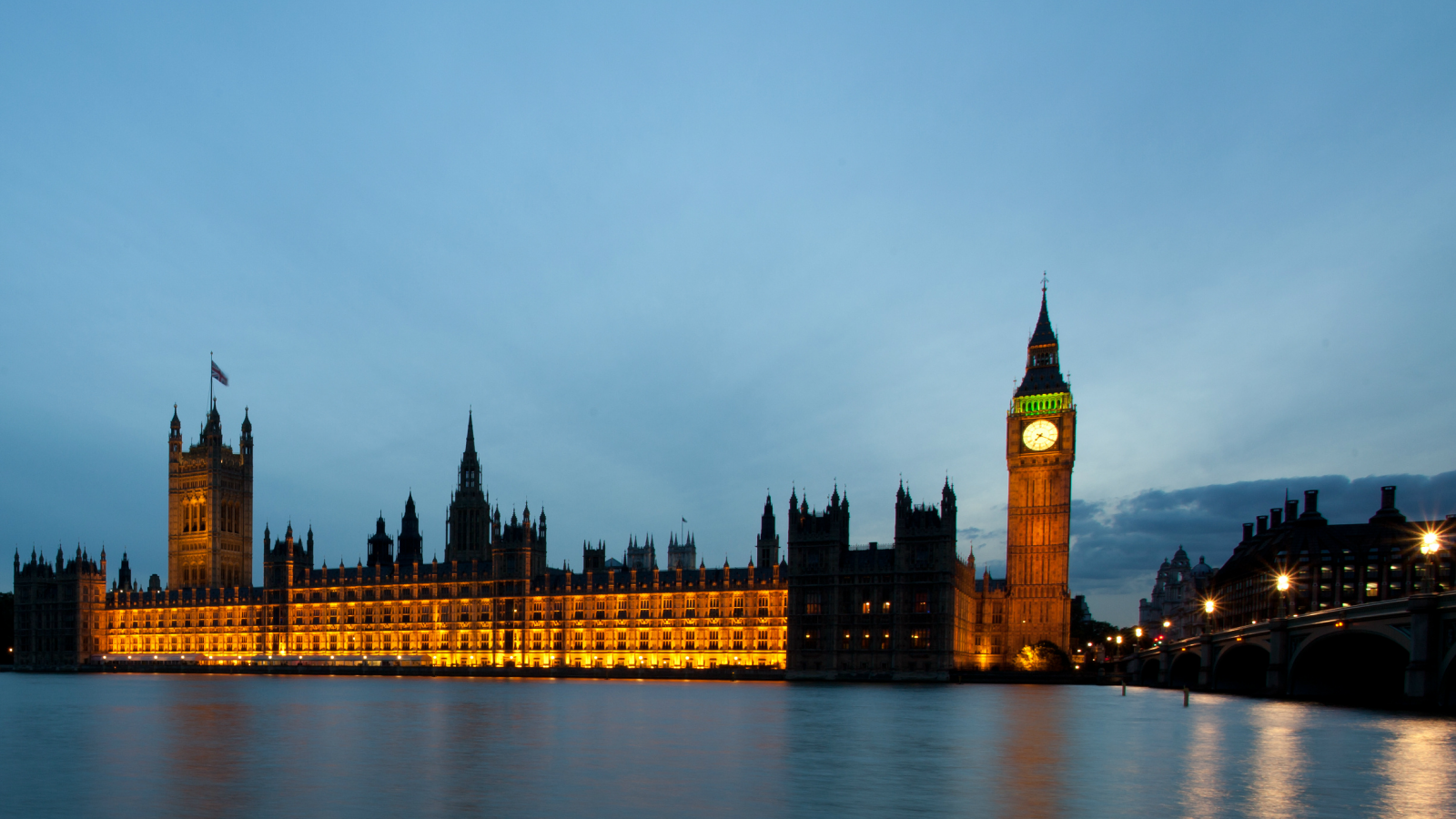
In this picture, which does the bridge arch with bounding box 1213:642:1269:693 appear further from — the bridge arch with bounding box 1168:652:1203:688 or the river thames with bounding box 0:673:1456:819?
the river thames with bounding box 0:673:1456:819

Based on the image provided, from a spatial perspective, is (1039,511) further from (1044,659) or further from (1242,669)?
(1242,669)

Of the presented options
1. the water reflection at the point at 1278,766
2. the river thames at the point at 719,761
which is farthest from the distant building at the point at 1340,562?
the water reflection at the point at 1278,766

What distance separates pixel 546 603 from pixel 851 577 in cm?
4917

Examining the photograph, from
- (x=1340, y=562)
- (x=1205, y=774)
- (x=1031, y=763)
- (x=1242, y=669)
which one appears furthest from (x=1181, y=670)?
(x=1205, y=774)

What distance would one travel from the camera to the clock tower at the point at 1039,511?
464 ft

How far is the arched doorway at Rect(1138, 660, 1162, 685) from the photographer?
128 metres

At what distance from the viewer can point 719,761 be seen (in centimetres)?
3809

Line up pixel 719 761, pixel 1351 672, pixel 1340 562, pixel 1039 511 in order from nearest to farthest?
1. pixel 719 761
2. pixel 1351 672
3. pixel 1340 562
4. pixel 1039 511

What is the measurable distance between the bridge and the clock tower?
19.6 m

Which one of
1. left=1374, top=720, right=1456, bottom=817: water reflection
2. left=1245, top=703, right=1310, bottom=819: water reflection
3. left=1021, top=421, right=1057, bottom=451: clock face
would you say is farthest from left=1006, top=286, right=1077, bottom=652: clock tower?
left=1374, top=720, right=1456, bottom=817: water reflection

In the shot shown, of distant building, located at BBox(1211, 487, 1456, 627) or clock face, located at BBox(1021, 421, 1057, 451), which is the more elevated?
clock face, located at BBox(1021, 421, 1057, 451)

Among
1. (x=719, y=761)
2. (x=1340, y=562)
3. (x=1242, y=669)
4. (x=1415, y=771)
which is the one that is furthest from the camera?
(x=1340, y=562)

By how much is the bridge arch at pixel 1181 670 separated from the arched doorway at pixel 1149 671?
327 inches

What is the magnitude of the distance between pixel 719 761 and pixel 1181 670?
91330 millimetres
